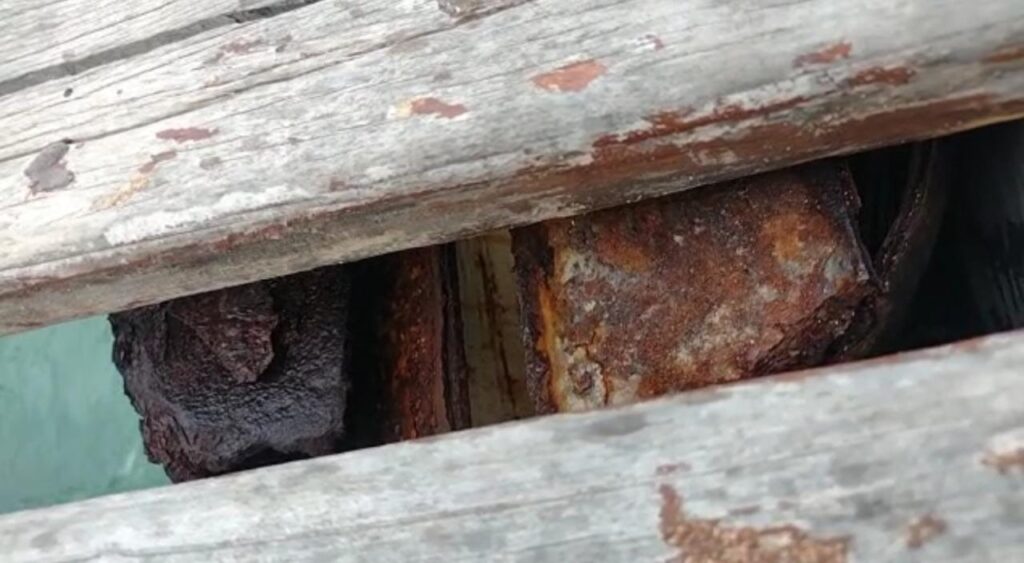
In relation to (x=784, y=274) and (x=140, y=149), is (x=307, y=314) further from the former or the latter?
(x=784, y=274)

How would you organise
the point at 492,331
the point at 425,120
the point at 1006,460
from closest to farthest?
1. the point at 1006,460
2. the point at 425,120
3. the point at 492,331

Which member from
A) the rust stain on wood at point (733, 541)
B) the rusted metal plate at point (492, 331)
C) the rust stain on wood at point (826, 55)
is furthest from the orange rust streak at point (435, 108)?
the rusted metal plate at point (492, 331)

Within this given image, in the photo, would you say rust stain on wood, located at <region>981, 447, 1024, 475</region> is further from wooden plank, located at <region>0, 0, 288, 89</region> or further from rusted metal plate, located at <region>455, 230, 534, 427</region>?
rusted metal plate, located at <region>455, 230, 534, 427</region>

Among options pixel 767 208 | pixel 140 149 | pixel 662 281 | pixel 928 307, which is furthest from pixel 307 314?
pixel 928 307

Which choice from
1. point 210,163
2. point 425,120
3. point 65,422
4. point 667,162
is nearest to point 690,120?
point 667,162

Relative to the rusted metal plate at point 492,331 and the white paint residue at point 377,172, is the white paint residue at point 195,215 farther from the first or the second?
the rusted metal plate at point 492,331

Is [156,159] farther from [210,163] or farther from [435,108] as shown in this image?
[435,108]

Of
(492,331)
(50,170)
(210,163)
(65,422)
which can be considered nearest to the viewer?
(210,163)
